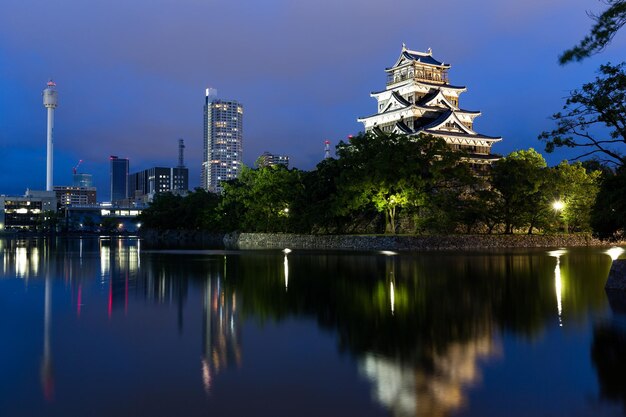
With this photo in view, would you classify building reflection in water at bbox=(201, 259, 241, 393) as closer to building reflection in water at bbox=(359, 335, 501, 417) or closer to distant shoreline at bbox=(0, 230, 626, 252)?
building reflection in water at bbox=(359, 335, 501, 417)

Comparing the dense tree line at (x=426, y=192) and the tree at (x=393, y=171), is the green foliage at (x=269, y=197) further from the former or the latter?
the tree at (x=393, y=171)

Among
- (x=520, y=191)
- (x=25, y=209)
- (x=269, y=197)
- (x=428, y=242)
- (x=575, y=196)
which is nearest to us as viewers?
(x=428, y=242)

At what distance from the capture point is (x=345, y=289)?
2050 centimetres

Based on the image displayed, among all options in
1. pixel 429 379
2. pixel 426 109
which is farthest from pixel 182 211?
pixel 429 379

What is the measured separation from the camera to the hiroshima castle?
2692 inches

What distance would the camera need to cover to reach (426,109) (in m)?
70.7

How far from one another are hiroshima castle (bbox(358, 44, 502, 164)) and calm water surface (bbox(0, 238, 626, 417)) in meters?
48.3

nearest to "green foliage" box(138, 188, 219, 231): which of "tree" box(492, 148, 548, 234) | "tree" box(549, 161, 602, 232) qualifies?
"tree" box(492, 148, 548, 234)

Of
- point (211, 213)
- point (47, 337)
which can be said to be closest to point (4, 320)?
point (47, 337)

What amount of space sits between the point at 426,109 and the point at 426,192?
20416 mm

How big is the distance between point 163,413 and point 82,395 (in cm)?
162

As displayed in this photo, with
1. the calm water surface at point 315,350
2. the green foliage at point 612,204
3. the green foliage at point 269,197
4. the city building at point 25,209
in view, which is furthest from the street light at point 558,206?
the city building at point 25,209

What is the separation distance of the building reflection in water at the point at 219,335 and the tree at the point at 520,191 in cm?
4030

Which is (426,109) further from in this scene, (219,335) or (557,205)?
(219,335)
